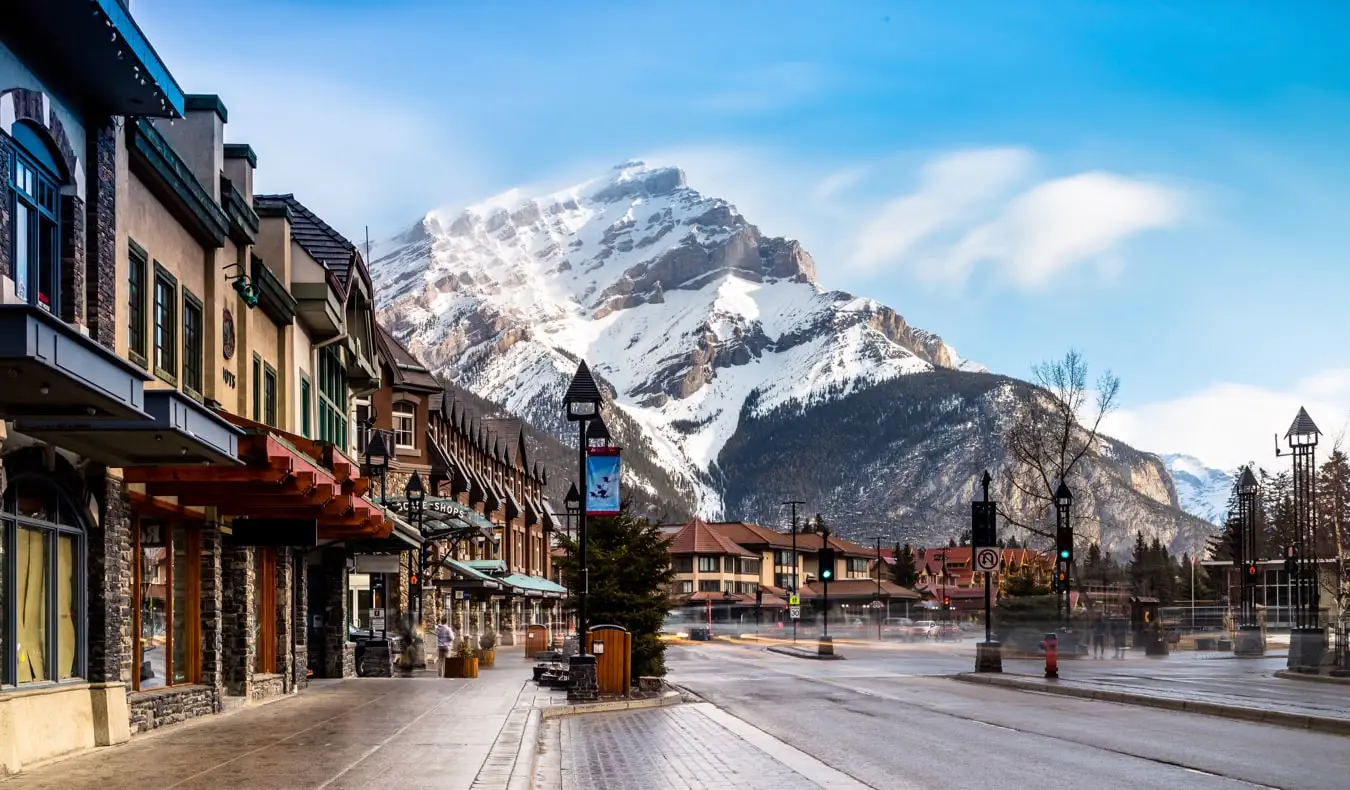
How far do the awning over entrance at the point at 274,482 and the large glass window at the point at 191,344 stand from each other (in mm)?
1703

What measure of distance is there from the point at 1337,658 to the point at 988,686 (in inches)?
324

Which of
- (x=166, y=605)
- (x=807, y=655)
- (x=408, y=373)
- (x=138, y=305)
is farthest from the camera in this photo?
(x=408, y=373)

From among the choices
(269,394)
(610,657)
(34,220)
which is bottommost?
(610,657)

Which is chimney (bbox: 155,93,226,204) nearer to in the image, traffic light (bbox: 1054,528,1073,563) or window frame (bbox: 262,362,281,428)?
window frame (bbox: 262,362,281,428)

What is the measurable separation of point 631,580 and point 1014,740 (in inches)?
Result: 517

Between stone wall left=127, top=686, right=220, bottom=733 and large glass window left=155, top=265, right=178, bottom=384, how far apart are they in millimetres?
4173

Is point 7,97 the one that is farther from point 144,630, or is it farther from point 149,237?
point 144,630

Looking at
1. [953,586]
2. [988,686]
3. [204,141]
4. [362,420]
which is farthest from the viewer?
[953,586]

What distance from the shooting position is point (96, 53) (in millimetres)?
16250

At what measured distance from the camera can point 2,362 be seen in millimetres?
11469

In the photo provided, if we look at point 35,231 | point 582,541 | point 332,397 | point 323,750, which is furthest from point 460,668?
point 35,231

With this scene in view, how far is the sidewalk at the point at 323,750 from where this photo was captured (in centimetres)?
1462

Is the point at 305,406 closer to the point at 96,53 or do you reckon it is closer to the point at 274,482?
the point at 274,482

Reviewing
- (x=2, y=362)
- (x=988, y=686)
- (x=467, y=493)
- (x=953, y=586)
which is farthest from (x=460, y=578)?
(x=953, y=586)
